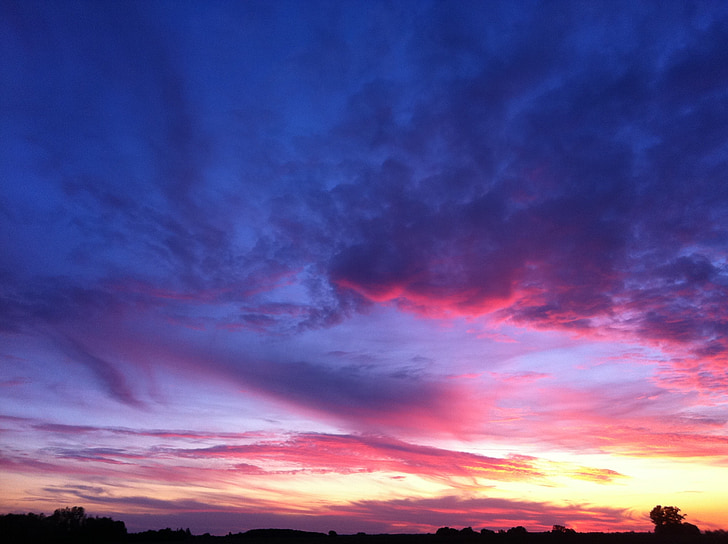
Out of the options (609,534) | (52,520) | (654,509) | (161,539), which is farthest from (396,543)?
(654,509)

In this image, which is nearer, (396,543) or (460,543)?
(460,543)

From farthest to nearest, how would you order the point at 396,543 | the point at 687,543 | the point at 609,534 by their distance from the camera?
the point at 609,534, the point at 396,543, the point at 687,543

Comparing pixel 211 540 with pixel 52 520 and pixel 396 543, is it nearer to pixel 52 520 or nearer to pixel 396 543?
pixel 52 520

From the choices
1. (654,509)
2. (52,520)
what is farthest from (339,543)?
(654,509)

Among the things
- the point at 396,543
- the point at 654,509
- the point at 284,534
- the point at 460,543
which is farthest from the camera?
the point at 654,509

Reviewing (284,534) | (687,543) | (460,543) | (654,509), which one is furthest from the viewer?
(654,509)

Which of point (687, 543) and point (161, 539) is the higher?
point (687, 543)

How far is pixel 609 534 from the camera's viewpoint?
229 feet

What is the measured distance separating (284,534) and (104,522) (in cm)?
3210

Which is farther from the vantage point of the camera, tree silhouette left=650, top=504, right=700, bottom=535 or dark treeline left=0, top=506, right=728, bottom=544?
tree silhouette left=650, top=504, right=700, bottom=535

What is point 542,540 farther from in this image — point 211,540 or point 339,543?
point 211,540

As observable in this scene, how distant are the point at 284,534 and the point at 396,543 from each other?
3575cm

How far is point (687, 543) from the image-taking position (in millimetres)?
54094

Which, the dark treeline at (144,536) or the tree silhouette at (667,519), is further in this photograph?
the tree silhouette at (667,519)
